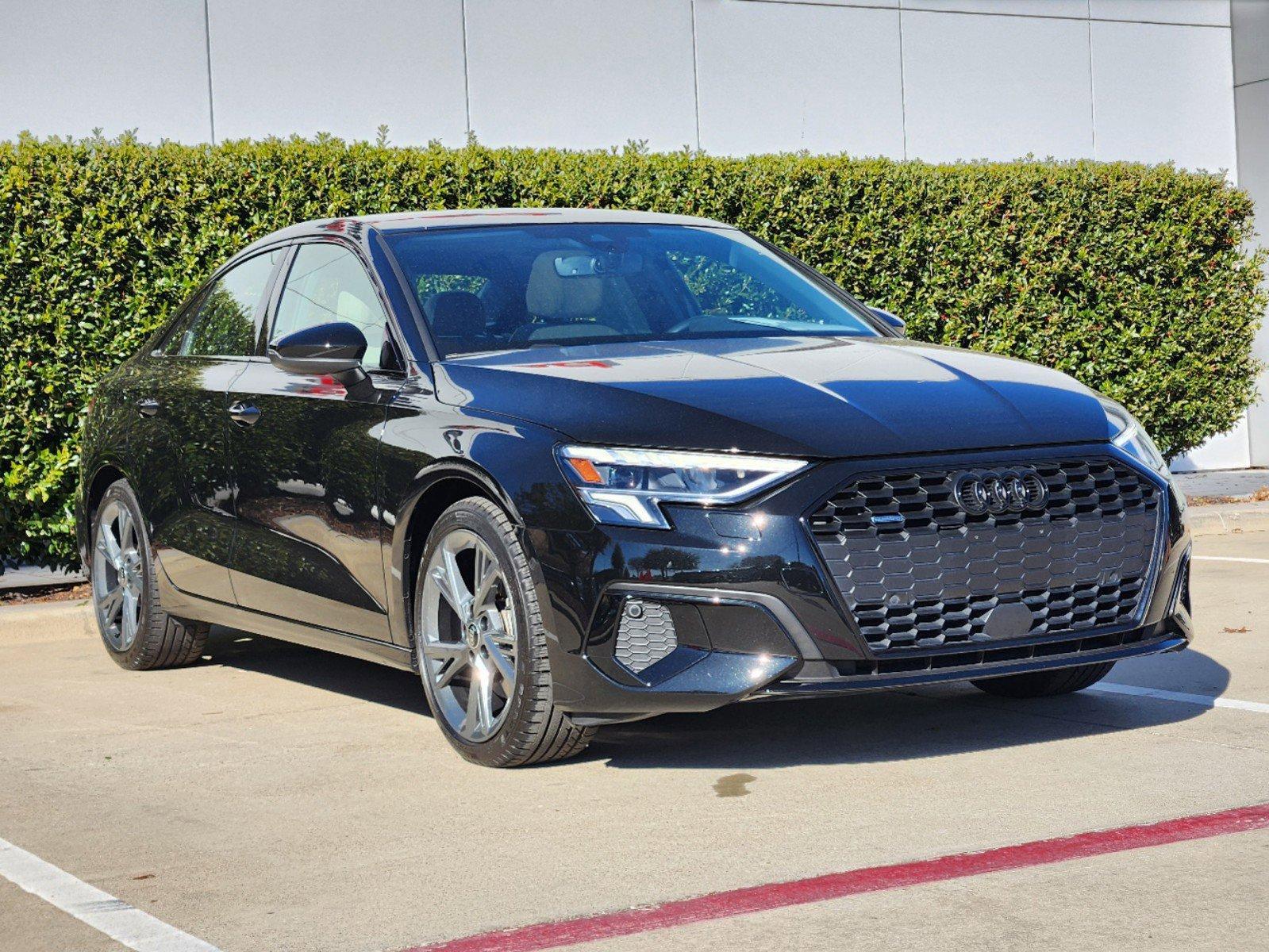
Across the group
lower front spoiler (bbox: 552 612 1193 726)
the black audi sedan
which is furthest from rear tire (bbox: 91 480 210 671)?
lower front spoiler (bbox: 552 612 1193 726)

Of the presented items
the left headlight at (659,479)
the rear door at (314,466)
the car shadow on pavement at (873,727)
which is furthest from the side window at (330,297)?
the car shadow on pavement at (873,727)

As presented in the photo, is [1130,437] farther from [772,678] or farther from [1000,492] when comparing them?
[772,678]

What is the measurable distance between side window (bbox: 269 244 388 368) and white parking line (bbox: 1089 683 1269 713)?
2787 mm

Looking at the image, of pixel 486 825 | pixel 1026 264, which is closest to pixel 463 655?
pixel 486 825

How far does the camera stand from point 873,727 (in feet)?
19.4

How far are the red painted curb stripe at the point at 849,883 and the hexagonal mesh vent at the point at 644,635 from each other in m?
0.93

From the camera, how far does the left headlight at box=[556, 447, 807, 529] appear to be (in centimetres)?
484

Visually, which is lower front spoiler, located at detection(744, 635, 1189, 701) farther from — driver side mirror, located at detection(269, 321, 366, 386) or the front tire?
driver side mirror, located at detection(269, 321, 366, 386)

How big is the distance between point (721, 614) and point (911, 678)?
55cm

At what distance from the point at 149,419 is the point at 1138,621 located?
13.0 ft

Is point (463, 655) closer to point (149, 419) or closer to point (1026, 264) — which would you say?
point (149, 419)

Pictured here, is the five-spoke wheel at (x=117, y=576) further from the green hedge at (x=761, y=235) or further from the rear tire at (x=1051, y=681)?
the rear tire at (x=1051, y=681)

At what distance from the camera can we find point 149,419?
737 cm

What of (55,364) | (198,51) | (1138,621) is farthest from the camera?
(198,51)
